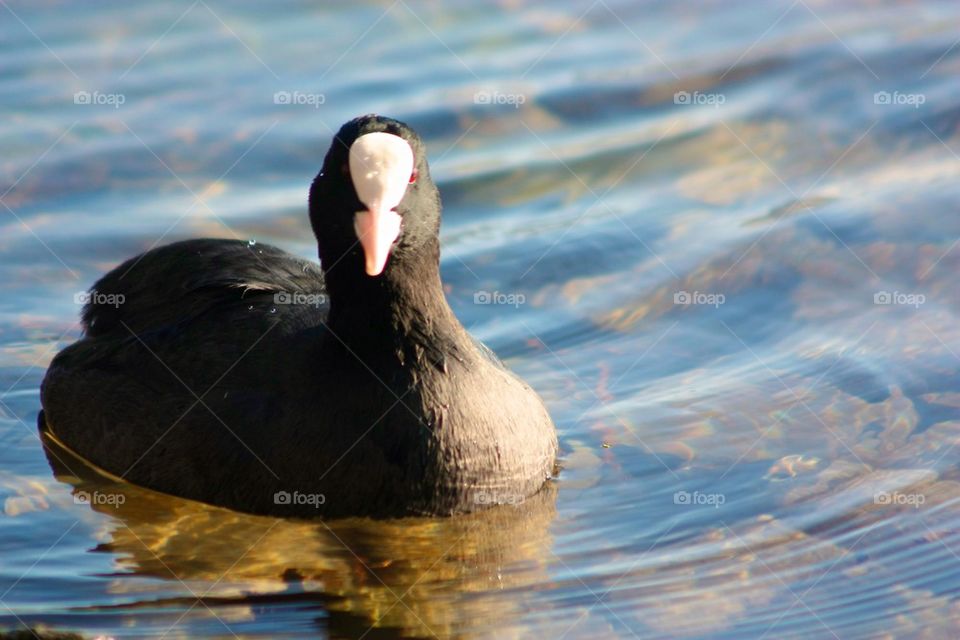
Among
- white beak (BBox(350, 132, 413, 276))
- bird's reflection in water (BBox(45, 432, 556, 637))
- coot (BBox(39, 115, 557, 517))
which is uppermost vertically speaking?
white beak (BBox(350, 132, 413, 276))

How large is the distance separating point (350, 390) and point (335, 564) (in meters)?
0.65

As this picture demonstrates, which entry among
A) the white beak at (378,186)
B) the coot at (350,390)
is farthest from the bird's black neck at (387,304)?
the white beak at (378,186)

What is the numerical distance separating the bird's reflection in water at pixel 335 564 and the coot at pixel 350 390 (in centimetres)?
9

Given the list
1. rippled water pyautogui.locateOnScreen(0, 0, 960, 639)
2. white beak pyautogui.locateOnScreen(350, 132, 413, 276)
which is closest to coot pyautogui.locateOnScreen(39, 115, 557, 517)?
white beak pyautogui.locateOnScreen(350, 132, 413, 276)

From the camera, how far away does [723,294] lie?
Result: 780 cm

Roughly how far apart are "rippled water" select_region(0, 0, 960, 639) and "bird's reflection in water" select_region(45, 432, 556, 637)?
14 mm

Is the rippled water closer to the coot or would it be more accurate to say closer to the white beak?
the coot

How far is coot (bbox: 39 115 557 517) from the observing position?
5520mm

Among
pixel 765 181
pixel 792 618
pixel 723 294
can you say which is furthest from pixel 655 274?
pixel 792 618

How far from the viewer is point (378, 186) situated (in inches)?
210

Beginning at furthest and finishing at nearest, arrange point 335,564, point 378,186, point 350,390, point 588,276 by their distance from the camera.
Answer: point 588,276 < point 350,390 < point 335,564 < point 378,186

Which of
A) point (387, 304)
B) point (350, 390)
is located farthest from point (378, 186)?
point (350, 390)

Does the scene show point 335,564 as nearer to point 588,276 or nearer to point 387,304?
Result: point 387,304

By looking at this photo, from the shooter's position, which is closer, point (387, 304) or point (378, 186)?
A: point (378, 186)
